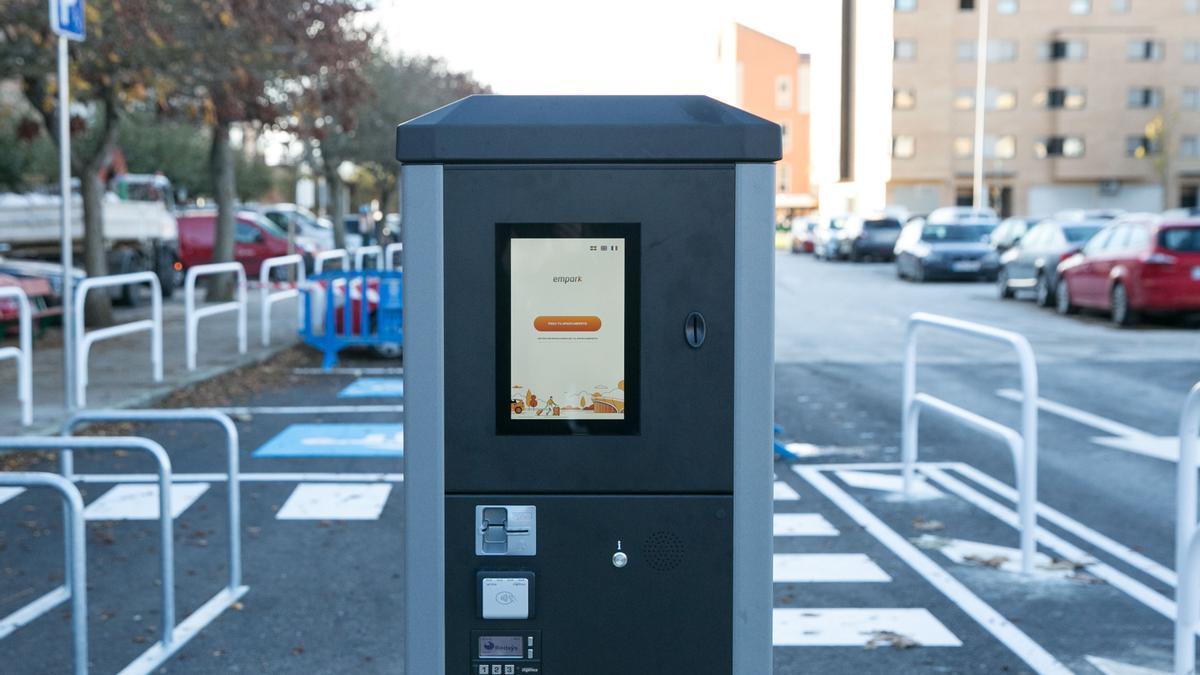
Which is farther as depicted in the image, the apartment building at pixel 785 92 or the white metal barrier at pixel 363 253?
the apartment building at pixel 785 92

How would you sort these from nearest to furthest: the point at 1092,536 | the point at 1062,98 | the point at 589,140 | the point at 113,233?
the point at 589,140 < the point at 1092,536 < the point at 113,233 < the point at 1062,98

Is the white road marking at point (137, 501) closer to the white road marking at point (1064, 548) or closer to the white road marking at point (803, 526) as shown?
the white road marking at point (803, 526)

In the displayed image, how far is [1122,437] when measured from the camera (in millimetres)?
11055

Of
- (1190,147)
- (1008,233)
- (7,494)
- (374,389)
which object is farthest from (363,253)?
(1190,147)

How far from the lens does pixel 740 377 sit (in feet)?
9.47

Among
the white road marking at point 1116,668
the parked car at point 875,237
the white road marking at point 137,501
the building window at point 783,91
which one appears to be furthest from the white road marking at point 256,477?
the building window at point 783,91

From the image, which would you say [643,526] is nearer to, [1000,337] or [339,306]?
[1000,337]

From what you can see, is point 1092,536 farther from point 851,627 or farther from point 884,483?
point 851,627

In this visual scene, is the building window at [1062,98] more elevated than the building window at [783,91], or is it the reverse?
the building window at [783,91]

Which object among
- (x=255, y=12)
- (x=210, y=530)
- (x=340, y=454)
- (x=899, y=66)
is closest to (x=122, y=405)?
(x=340, y=454)

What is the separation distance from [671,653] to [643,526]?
0.27 m

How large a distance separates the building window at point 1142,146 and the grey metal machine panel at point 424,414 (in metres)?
79.4

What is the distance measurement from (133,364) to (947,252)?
23.2 metres

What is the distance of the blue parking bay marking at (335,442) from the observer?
10352 mm
